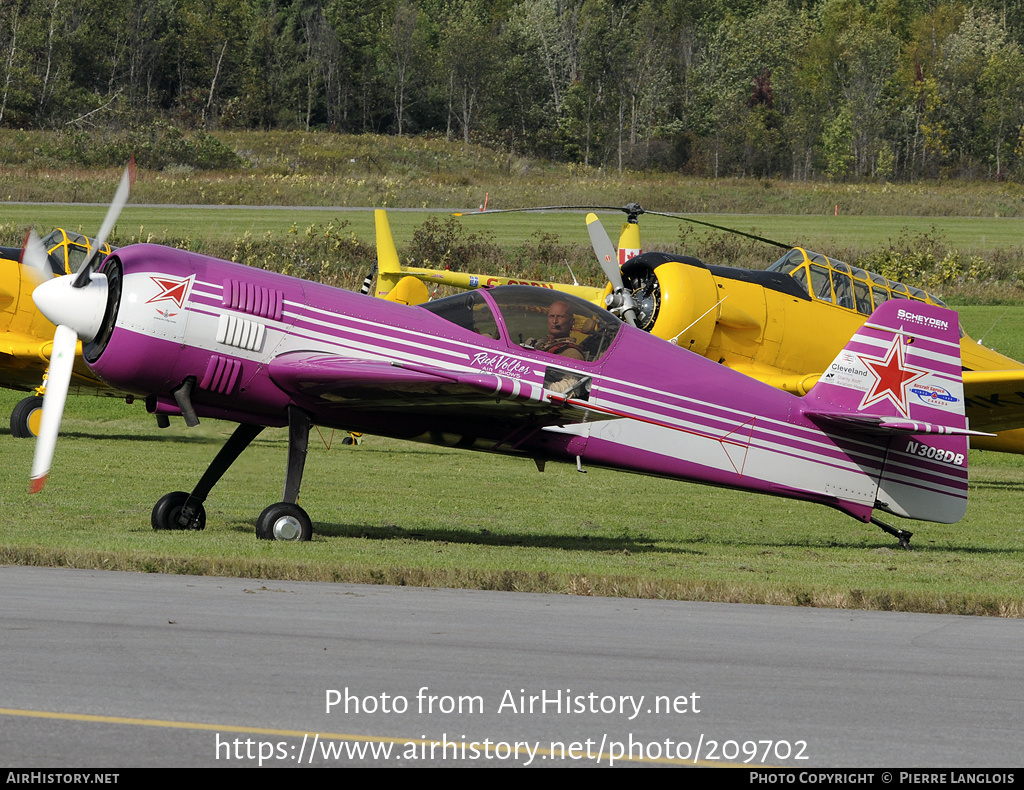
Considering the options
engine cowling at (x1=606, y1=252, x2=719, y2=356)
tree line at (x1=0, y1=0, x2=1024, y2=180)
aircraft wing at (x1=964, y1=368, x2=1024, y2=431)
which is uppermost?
tree line at (x1=0, y1=0, x2=1024, y2=180)

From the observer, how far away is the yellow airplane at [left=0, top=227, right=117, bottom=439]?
19953 mm

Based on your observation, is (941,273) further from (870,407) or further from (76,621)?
(76,621)

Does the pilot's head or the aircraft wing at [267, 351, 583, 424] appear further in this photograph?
the pilot's head

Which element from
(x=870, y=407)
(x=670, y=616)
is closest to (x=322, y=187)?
(x=870, y=407)

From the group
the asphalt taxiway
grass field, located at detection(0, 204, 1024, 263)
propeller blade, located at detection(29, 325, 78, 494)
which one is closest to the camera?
the asphalt taxiway

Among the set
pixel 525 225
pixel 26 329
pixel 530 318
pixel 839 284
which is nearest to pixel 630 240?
pixel 839 284

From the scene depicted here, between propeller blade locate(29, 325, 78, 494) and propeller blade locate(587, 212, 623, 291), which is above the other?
propeller blade locate(587, 212, 623, 291)

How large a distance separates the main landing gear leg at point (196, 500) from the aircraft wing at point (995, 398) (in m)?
9.39

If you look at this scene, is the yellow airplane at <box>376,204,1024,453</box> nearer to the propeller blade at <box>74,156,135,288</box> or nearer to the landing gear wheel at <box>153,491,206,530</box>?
the landing gear wheel at <box>153,491,206,530</box>

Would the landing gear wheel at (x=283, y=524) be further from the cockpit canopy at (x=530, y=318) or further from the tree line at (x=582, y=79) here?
the tree line at (x=582, y=79)

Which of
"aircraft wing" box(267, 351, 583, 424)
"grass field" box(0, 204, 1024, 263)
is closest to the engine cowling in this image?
"aircraft wing" box(267, 351, 583, 424)

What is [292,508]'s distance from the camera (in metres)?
11.8

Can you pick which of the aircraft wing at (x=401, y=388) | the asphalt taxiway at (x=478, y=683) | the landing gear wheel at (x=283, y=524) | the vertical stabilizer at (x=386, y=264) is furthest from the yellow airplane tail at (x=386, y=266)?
the asphalt taxiway at (x=478, y=683)

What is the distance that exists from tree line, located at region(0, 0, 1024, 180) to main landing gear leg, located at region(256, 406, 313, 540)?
301 ft
